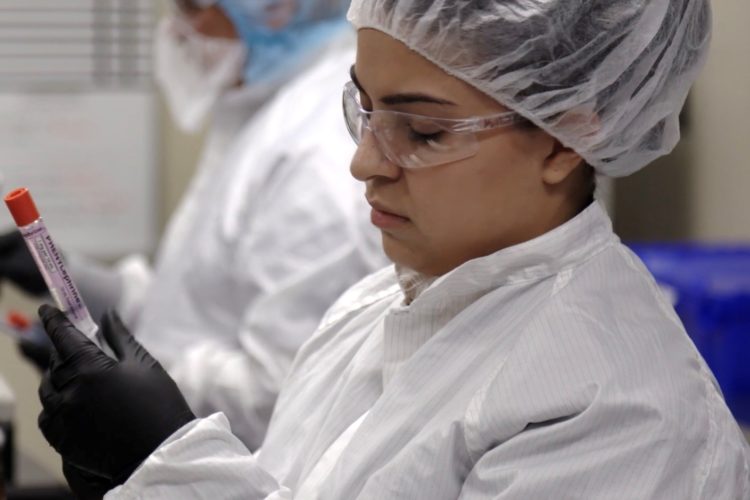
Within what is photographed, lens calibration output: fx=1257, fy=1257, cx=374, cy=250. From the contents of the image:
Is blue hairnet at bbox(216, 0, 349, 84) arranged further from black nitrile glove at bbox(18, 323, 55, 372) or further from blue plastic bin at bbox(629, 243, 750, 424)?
blue plastic bin at bbox(629, 243, 750, 424)

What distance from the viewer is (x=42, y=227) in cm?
107

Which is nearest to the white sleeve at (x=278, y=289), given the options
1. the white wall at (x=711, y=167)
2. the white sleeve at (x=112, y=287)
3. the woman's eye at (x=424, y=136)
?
the white sleeve at (x=112, y=287)

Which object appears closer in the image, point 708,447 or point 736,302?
point 708,447

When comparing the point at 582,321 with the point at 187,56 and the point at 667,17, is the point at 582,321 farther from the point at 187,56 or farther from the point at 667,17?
the point at 187,56

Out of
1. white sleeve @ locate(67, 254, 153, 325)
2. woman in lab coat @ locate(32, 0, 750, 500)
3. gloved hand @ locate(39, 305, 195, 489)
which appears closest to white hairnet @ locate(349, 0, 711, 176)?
woman in lab coat @ locate(32, 0, 750, 500)

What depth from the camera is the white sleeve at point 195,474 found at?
1016 mm

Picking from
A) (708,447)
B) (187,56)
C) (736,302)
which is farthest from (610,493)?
(187,56)

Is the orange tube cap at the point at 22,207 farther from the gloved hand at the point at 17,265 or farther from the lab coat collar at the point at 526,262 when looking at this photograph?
the gloved hand at the point at 17,265

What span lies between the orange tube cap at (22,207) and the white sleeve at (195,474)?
22cm

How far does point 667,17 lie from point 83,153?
7.70 feet

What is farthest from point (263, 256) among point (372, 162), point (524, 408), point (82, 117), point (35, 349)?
point (82, 117)

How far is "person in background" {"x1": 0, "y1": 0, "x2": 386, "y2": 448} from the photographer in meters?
1.92

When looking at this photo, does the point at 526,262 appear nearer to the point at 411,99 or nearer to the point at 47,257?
the point at 411,99

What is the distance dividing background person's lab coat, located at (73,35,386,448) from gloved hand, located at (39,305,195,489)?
84 centimetres
